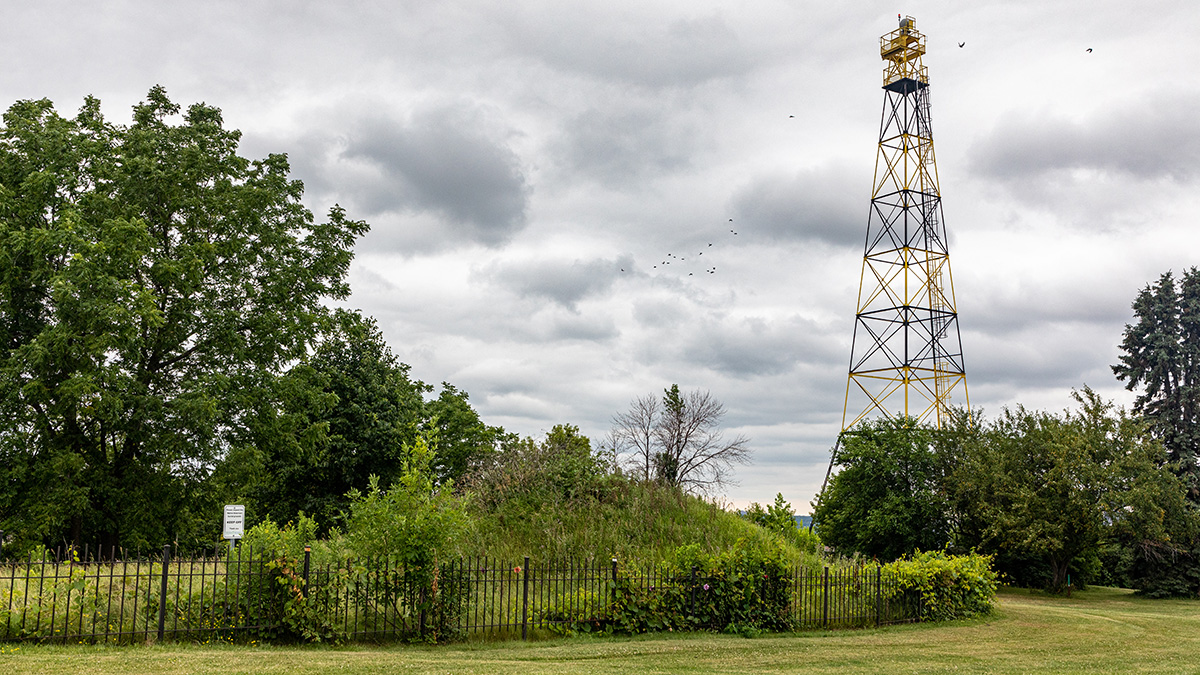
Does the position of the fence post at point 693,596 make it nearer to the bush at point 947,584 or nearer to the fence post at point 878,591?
the fence post at point 878,591

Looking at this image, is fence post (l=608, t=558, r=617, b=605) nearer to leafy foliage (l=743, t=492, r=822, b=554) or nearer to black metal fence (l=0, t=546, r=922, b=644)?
black metal fence (l=0, t=546, r=922, b=644)

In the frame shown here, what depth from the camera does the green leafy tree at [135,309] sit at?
896 inches

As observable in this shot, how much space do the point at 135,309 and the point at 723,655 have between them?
18.3 meters

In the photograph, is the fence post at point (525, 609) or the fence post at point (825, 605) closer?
the fence post at point (525, 609)

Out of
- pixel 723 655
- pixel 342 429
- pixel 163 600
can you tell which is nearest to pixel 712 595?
pixel 723 655

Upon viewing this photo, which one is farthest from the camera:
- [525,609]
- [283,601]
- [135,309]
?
[135,309]

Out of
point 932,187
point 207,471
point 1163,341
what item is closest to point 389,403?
point 207,471

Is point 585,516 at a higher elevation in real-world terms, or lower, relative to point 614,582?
higher

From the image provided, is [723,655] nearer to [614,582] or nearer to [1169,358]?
[614,582]

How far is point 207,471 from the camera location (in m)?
25.9

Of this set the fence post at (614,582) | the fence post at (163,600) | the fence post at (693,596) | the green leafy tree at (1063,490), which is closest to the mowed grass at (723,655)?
the fence post at (163,600)

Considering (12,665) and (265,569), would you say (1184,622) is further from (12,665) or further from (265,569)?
(12,665)

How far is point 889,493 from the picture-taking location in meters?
34.4

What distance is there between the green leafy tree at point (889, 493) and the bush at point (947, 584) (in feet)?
46.4
